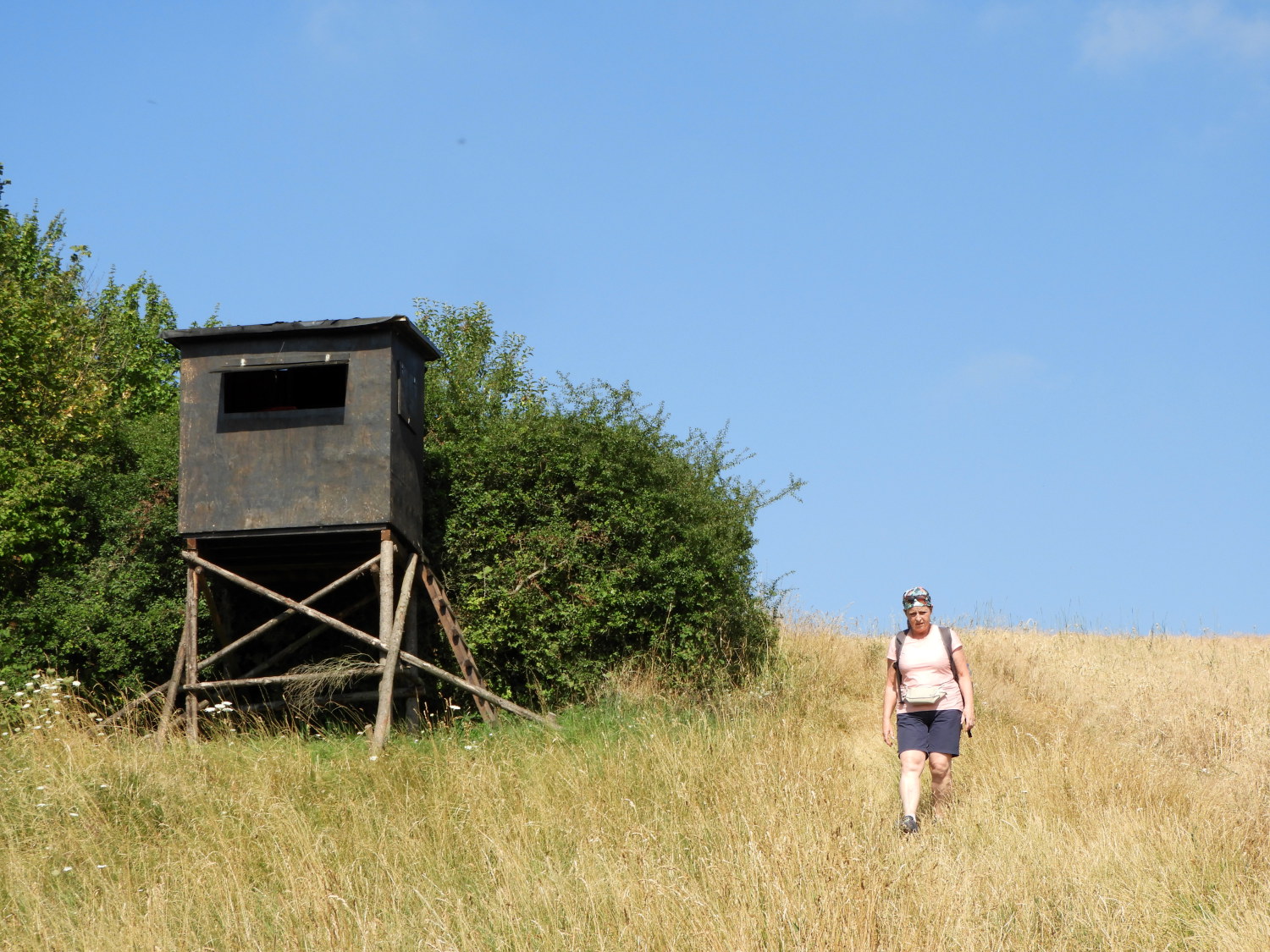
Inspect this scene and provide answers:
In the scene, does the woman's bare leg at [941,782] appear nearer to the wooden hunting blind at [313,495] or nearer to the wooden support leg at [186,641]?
the wooden hunting blind at [313,495]

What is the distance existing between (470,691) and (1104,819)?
25.7 ft

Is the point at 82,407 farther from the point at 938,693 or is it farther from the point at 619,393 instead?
the point at 938,693

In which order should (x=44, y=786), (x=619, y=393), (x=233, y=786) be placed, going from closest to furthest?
1. (x=44, y=786)
2. (x=233, y=786)
3. (x=619, y=393)

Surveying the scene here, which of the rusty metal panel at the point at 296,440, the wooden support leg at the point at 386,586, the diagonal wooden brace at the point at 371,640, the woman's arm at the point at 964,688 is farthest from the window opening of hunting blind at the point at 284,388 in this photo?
the woman's arm at the point at 964,688

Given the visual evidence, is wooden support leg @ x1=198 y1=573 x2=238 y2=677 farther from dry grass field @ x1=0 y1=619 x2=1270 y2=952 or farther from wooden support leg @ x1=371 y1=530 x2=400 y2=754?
wooden support leg @ x1=371 y1=530 x2=400 y2=754

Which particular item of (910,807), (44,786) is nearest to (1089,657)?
(910,807)

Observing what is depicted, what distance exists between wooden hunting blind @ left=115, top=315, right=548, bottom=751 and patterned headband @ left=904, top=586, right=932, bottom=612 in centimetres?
626

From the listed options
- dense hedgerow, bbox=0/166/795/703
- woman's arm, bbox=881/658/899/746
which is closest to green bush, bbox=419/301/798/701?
dense hedgerow, bbox=0/166/795/703

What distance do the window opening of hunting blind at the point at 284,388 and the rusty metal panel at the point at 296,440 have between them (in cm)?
138

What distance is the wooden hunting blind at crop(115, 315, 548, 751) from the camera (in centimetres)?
1482

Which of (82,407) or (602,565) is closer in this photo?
(602,565)

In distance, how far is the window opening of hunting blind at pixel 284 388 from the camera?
1716 centimetres

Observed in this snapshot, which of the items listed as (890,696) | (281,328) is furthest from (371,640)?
(890,696)

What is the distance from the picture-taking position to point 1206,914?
7469mm
